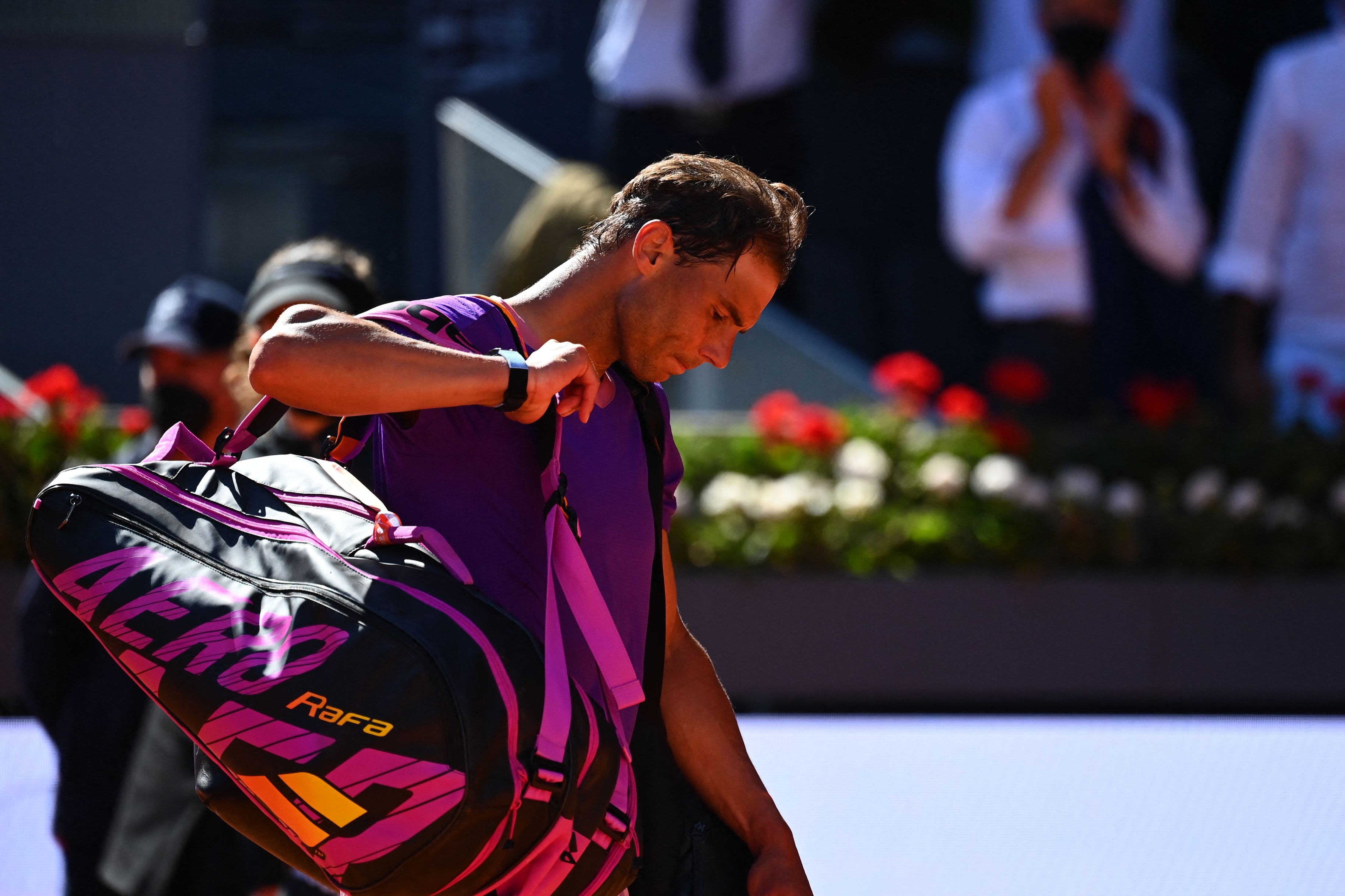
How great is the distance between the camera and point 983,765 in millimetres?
3848

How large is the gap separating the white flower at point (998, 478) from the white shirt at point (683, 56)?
6.64 ft

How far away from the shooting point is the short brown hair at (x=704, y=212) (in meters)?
1.82

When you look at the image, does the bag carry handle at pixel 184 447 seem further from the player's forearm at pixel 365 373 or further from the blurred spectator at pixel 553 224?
the blurred spectator at pixel 553 224

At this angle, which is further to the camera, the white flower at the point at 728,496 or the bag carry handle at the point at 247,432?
the white flower at the point at 728,496

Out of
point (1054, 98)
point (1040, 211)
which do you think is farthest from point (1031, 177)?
point (1054, 98)

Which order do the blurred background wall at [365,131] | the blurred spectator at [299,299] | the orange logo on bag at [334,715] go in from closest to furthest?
1. the orange logo on bag at [334,715]
2. the blurred spectator at [299,299]
3. the blurred background wall at [365,131]

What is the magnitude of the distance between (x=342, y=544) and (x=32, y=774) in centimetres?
239

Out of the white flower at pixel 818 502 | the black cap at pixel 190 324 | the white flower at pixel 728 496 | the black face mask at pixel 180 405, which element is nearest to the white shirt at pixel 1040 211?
the white flower at pixel 818 502

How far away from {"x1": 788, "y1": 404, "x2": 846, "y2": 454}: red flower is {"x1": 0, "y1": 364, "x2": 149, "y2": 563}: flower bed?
243 centimetres

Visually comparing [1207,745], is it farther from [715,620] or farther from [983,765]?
[715,620]

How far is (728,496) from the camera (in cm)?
601

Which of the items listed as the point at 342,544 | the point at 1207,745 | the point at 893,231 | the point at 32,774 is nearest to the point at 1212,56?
the point at 893,231

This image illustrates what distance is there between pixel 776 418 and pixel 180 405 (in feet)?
11.0

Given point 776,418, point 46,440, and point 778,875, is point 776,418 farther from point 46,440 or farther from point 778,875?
point 778,875
